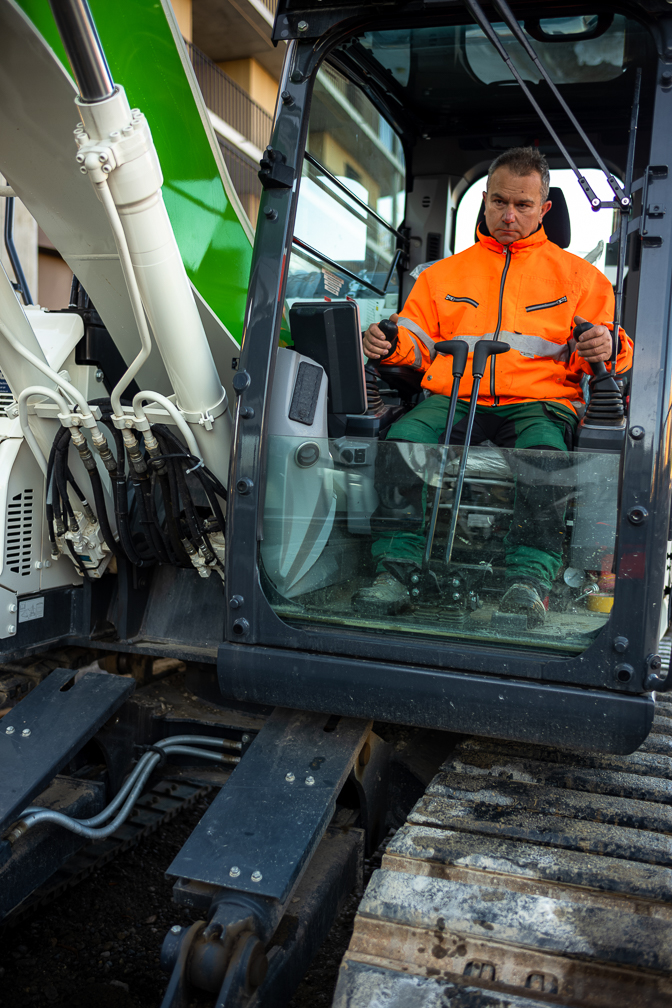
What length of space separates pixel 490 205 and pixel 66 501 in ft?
5.60

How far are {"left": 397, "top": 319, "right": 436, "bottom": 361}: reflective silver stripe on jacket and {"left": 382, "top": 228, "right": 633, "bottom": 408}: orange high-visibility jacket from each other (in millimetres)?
11

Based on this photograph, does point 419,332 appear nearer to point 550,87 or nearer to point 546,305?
point 546,305

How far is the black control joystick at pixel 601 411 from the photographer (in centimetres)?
221

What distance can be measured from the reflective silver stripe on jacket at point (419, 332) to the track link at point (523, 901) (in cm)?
146

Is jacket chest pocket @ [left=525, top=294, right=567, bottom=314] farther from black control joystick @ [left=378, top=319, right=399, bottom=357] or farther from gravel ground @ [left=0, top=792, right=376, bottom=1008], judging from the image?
gravel ground @ [left=0, top=792, right=376, bottom=1008]

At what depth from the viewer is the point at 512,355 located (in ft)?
8.73

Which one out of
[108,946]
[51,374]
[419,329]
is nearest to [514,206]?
[419,329]

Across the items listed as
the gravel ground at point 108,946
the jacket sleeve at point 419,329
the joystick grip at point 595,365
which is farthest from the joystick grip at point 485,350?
the gravel ground at point 108,946

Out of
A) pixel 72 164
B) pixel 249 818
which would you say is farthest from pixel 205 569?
pixel 72 164

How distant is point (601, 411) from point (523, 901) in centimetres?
123

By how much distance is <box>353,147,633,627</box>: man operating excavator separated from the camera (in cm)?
218

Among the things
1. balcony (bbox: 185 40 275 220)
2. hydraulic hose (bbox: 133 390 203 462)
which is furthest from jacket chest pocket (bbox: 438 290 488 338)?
balcony (bbox: 185 40 275 220)

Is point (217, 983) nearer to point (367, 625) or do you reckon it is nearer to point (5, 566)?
point (367, 625)

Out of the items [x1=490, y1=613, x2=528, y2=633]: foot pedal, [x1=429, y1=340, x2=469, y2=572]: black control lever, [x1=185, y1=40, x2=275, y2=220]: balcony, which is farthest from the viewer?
[x1=185, y1=40, x2=275, y2=220]: balcony
